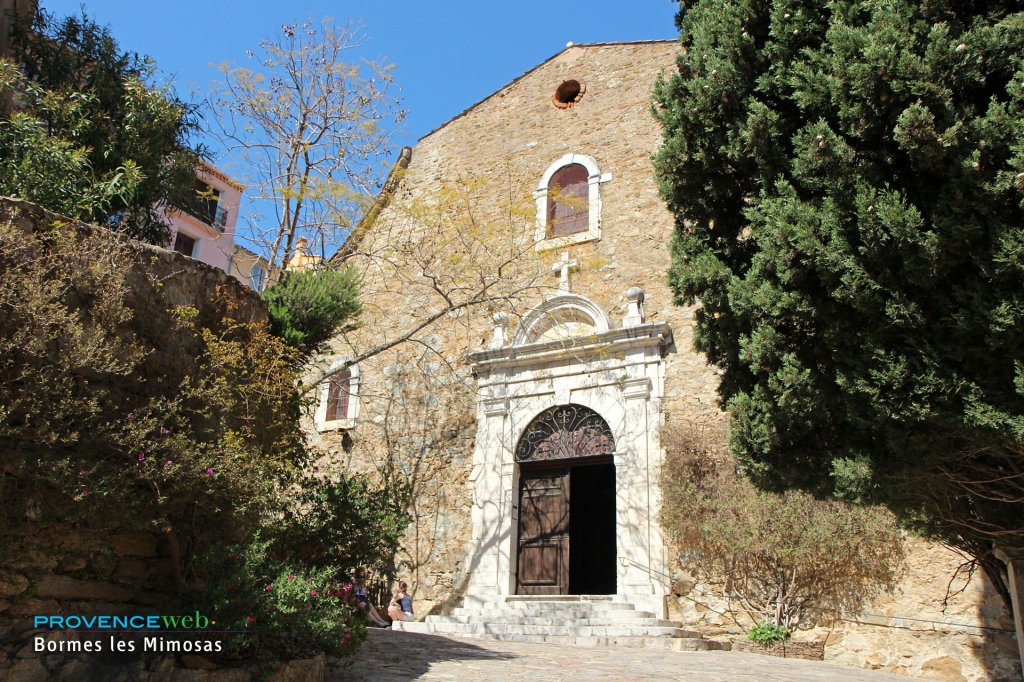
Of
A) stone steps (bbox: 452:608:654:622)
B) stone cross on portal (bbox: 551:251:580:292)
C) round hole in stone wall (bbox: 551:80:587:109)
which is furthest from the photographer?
round hole in stone wall (bbox: 551:80:587:109)

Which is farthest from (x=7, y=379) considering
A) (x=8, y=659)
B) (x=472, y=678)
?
(x=472, y=678)

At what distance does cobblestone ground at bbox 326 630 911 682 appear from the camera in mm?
5672

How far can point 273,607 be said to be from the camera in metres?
4.94

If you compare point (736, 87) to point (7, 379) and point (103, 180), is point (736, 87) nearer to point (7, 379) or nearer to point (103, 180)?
point (7, 379)

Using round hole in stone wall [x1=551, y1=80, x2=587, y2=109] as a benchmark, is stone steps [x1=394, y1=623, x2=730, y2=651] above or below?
below

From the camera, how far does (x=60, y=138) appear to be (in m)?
6.60

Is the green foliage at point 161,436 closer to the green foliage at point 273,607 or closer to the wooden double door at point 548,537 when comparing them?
the green foliage at point 273,607

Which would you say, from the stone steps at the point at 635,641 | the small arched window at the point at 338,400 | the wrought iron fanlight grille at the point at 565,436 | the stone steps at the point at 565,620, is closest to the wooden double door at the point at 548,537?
the wrought iron fanlight grille at the point at 565,436

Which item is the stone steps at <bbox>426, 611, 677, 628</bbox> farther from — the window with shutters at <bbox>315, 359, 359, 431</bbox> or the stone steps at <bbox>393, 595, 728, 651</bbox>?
the window with shutters at <bbox>315, 359, 359, 431</bbox>

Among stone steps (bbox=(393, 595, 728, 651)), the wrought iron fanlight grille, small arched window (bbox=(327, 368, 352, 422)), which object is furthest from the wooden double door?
small arched window (bbox=(327, 368, 352, 422))

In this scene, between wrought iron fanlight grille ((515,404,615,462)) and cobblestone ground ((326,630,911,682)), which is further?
wrought iron fanlight grille ((515,404,615,462))

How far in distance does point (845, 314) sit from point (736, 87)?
1691mm

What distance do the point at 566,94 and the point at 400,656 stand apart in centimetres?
1024

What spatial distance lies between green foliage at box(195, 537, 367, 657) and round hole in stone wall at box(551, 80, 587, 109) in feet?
33.2
